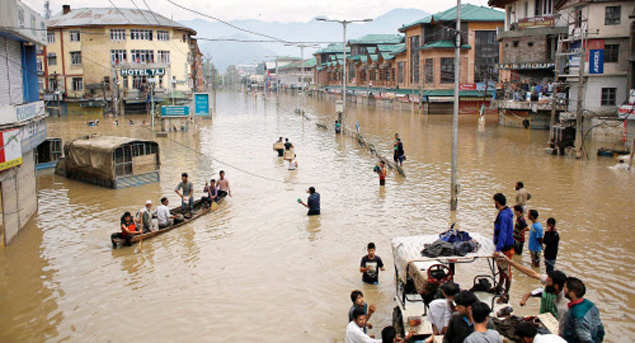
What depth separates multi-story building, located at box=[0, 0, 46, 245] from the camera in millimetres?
14305

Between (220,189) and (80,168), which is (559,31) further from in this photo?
(80,168)

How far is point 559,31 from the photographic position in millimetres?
41281

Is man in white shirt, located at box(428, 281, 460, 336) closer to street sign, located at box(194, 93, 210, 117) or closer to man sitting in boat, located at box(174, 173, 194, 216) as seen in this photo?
man sitting in boat, located at box(174, 173, 194, 216)

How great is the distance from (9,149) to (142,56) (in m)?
57.4

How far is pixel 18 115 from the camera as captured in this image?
1578 centimetres

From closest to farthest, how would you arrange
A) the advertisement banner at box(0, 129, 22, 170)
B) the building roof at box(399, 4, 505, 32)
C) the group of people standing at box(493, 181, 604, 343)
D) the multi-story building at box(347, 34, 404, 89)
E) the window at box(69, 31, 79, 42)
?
the group of people standing at box(493, 181, 604, 343) < the advertisement banner at box(0, 129, 22, 170) < the building roof at box(399, 4, 505, 32) < the window at box(69, 31, 79, 42) < the multi-story building at box(347, 34, 404, 89)

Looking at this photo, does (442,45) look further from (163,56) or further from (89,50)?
(89,50)

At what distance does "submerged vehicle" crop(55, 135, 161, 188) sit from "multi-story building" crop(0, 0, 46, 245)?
2.41m

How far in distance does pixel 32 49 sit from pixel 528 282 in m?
20.4

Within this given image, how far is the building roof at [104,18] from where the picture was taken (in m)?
65.5

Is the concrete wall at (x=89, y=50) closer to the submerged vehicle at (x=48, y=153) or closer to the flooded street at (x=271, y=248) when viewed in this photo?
the submerged vehicle at (x=48, y=153)

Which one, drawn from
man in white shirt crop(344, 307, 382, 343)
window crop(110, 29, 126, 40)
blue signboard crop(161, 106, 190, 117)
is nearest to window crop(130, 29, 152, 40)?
window crop(110, 29, 126, 40)

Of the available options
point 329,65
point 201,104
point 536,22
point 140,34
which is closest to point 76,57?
point 140,34

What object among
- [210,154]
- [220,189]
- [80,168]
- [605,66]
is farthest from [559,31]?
[80,168]
